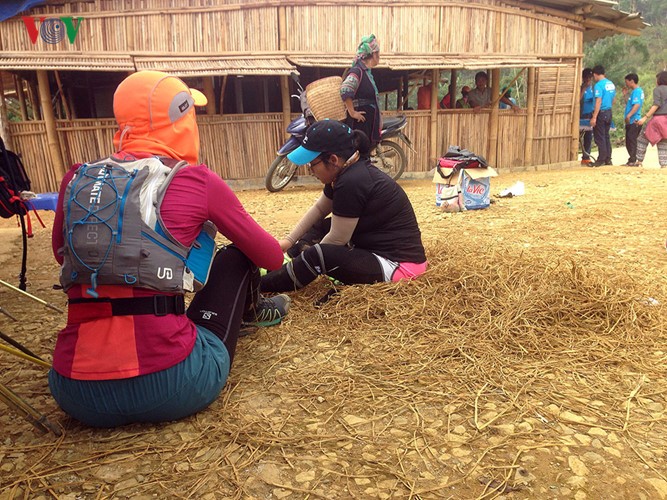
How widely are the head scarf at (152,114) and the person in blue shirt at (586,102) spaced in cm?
1010

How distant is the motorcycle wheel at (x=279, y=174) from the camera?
7.61 m

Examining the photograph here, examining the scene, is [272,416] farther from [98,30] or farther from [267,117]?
[98,30]

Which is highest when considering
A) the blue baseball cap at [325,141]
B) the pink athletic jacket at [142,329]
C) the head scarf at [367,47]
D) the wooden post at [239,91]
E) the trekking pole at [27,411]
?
the head scarf at [367,47]

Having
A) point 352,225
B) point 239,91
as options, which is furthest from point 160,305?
point 239,91

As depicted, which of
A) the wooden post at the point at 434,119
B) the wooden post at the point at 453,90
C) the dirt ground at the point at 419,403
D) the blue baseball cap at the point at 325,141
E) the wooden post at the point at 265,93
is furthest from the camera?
the wooden post at the point at 265,93

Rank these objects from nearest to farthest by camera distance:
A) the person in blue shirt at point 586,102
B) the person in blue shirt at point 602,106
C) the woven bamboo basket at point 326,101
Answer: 1. the woven bamboo basket at point 326,101
2. the person in blue shirt at point 602,106
3. the person in blue shirt at point 586,102

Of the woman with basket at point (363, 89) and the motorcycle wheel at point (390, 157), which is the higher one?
the woman with basket at point (363, 89)

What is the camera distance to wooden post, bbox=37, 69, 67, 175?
25.6 ft

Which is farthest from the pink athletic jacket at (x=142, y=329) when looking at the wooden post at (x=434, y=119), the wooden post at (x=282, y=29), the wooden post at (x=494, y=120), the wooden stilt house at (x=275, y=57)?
the wooden post at (x=494, y=120)

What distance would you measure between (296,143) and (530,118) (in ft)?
18.6

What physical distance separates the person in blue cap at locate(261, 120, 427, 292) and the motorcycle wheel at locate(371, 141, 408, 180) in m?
5.19

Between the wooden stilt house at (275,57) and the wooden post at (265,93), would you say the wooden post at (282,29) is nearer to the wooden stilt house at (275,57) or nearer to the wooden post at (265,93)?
the wooden stilt house at (275,57)

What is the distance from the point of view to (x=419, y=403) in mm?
1901

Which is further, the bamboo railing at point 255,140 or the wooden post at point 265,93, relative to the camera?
the wooden post at point 265,93
